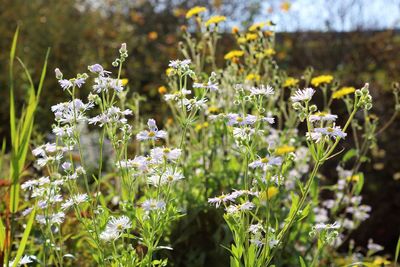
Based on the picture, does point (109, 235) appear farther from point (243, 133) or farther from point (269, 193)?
point (269, 193)

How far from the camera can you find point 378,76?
6312 millimetres

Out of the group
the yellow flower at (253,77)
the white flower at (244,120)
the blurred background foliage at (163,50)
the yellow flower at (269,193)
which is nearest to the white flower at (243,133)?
the white flower at (244,120)

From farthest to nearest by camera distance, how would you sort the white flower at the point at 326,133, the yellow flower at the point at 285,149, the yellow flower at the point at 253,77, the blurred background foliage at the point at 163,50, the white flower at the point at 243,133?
the blurred background foliage at the point at 163,50
the yellow flower at the point at 253,77
the yellow flower at the point at 285,149
the white flower at the point at 243,133
the white flower at the point at 326,133

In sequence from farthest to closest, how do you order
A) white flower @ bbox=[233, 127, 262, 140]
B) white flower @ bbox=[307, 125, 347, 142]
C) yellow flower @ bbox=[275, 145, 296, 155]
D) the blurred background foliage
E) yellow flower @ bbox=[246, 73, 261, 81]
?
the blurred background foliage, yellow flower @ bbox=[246, 73, 261, 81], yellow flower @ bbox=[275, 145, 296, 155], white flower @ bbox=[233, 127, 262, 140], white flower @ bbox=[307, 125, 347, 142]

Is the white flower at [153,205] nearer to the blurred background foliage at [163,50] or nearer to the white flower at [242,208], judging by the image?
the white flower at [242,208]

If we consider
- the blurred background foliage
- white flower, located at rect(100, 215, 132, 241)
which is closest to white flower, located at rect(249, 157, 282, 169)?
white flower, located at rect(100, 215, 132, 241)

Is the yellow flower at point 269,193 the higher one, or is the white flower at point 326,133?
the white flower at point 326,133

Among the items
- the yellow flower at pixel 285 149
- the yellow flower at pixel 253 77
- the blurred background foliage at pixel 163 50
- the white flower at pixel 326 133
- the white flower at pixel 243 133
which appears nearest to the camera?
the white flower at pixel 326 133

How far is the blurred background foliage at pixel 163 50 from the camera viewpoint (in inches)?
217

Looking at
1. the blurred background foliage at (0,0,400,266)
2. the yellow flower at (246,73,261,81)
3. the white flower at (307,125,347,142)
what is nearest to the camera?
the white flower at (307,125,347,142)

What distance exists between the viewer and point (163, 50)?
7637 mm

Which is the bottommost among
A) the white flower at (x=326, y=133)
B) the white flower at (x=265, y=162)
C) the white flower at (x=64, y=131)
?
the white flower at (x=265, y=162)

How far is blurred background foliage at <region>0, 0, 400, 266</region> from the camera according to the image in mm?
5520

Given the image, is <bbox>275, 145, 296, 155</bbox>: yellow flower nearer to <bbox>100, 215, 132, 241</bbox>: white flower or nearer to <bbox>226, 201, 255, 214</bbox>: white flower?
<bbox>226, 201, 255, 214</bbox>: white flower
